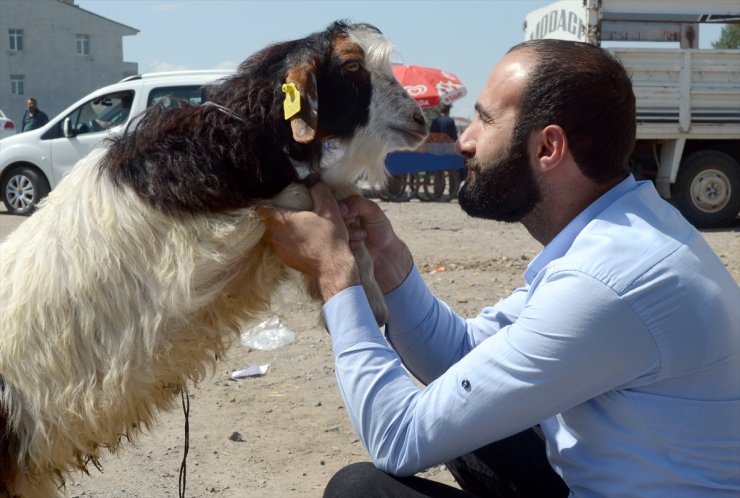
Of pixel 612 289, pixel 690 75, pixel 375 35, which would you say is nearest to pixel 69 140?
pixel 690 75

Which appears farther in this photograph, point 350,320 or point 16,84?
point 16,84

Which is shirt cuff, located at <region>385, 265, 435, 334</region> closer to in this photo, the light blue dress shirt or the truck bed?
the light blue dress shirt

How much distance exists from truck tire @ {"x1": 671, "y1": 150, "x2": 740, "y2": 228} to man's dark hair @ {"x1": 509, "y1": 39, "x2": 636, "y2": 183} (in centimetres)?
983

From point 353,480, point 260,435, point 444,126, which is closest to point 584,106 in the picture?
point 353,480

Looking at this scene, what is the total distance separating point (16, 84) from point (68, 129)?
135ft

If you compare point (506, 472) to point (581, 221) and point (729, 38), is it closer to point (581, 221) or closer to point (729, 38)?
point (581, 221)

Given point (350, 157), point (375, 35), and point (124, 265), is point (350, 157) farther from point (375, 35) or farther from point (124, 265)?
point (124, 265)

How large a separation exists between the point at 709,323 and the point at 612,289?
0.27m

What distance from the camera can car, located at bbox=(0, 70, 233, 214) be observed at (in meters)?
12.5

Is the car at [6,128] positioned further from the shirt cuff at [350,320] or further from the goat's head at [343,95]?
the shirt cuff at [350,320]

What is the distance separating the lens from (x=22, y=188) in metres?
13.7

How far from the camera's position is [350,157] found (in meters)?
2.95

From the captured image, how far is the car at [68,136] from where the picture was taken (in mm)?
12453

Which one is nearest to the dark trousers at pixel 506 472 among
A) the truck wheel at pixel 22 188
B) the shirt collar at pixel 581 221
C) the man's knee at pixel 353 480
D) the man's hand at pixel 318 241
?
the man's knee at pixel 353 480
